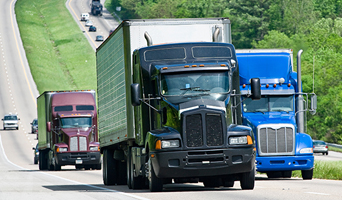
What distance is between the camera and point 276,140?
22719 mm

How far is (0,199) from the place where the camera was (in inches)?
653

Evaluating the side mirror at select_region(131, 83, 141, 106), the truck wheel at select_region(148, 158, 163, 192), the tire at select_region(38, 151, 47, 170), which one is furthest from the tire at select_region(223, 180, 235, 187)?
the tire at select_region(38, 151, 47, 170)

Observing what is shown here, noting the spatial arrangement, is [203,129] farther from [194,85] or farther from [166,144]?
[194,85]

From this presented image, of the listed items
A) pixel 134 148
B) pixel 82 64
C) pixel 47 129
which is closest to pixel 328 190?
pixel 134 148

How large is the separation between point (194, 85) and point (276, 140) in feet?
22.7

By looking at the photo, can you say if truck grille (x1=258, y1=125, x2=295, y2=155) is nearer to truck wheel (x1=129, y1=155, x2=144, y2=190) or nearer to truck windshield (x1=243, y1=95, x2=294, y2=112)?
truck windshield (x1=243, y1=95, x2=294, y2=112)

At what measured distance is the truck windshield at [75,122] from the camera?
37094 millimetres

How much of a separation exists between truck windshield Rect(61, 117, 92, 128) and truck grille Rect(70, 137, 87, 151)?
2.30ft

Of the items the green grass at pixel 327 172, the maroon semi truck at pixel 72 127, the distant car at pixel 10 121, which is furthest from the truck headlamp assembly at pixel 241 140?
the distant car at pixel 10 121

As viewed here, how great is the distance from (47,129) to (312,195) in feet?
78.3

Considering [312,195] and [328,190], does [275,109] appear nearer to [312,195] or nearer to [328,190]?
[328,190]

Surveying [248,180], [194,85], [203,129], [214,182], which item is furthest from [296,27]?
[203,129]

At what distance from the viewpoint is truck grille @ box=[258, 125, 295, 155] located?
22.7m

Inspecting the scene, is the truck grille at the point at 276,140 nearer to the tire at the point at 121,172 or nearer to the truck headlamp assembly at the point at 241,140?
the tire at the point at 121,172
